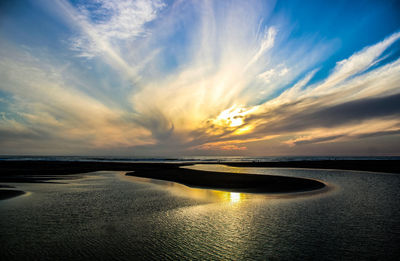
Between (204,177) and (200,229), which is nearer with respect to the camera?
(200,229)

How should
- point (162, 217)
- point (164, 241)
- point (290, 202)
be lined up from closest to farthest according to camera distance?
1. point (164, 241)
2. point (162, 217)
3. point (290, 202)

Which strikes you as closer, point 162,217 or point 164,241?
point 164,241

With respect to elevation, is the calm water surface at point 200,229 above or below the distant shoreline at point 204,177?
below

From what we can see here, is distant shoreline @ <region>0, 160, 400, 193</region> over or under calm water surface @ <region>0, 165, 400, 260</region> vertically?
over

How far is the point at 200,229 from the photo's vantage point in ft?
36.1

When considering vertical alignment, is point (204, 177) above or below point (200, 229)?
above

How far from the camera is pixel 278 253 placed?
8273 mm

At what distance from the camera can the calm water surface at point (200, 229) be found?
8328 millimetres

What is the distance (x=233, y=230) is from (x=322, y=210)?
8.15 meters

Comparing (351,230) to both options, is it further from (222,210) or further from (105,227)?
(105,227)

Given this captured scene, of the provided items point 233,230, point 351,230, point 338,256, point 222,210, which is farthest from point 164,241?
point 351,230

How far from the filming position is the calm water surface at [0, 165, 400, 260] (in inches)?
328

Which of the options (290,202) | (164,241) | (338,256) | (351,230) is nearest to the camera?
(338,256)

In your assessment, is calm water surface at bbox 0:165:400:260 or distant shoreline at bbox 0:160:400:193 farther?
distant shoreline at bbox 0:160:400:193
